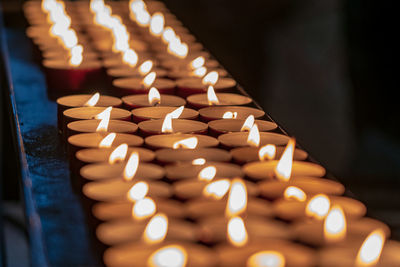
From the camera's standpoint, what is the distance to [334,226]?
3.05ft

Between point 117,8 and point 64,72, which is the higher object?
point 117,8

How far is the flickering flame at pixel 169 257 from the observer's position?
2.74 feet

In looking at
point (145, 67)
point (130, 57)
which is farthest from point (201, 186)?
point (130, 57)

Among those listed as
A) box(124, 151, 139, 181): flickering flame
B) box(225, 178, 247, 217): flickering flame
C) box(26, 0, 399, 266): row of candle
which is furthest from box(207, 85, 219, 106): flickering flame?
box(225, 178, 247, 217): flickering flame

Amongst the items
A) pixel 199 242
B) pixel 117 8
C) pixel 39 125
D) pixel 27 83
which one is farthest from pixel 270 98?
pixel 199 242

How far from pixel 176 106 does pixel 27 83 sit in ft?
1.70

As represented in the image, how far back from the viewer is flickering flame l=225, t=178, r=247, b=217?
98cm

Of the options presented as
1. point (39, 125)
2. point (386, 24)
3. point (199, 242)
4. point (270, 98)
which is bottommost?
point (199, 242)

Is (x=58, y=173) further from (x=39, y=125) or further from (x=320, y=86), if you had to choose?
(x=320, y=86)

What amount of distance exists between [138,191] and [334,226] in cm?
30

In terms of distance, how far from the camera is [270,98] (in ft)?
13.4

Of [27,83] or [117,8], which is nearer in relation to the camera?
[27,83]

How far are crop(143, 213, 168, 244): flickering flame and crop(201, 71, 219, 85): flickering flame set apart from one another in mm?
844

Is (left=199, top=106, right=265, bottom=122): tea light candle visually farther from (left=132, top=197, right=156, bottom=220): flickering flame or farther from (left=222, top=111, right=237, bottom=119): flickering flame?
(left=132, top=197, right=156, bottom=220): flickering flame
